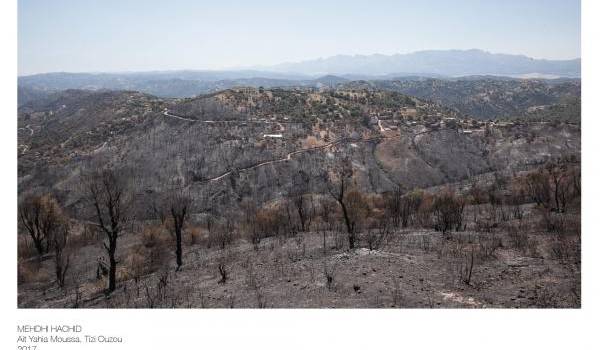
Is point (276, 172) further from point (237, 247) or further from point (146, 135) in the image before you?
point (237, 247)

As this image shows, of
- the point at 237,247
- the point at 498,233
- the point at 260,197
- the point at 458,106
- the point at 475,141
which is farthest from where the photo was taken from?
the point at 458,106

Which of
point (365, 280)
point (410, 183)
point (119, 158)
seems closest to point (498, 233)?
point (365, 280)

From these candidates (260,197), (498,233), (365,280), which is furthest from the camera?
(260,197)

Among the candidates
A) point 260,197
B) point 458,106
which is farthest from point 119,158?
point 458,106

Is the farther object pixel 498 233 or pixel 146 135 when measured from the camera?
pixel 146 135

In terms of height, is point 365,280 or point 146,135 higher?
point 146,135

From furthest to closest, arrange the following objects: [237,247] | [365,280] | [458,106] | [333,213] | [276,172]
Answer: [458,106] → [276,172] → [333,213] → [237,247] → [365,280]

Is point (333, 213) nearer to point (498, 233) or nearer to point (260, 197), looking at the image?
point (498, 233)
